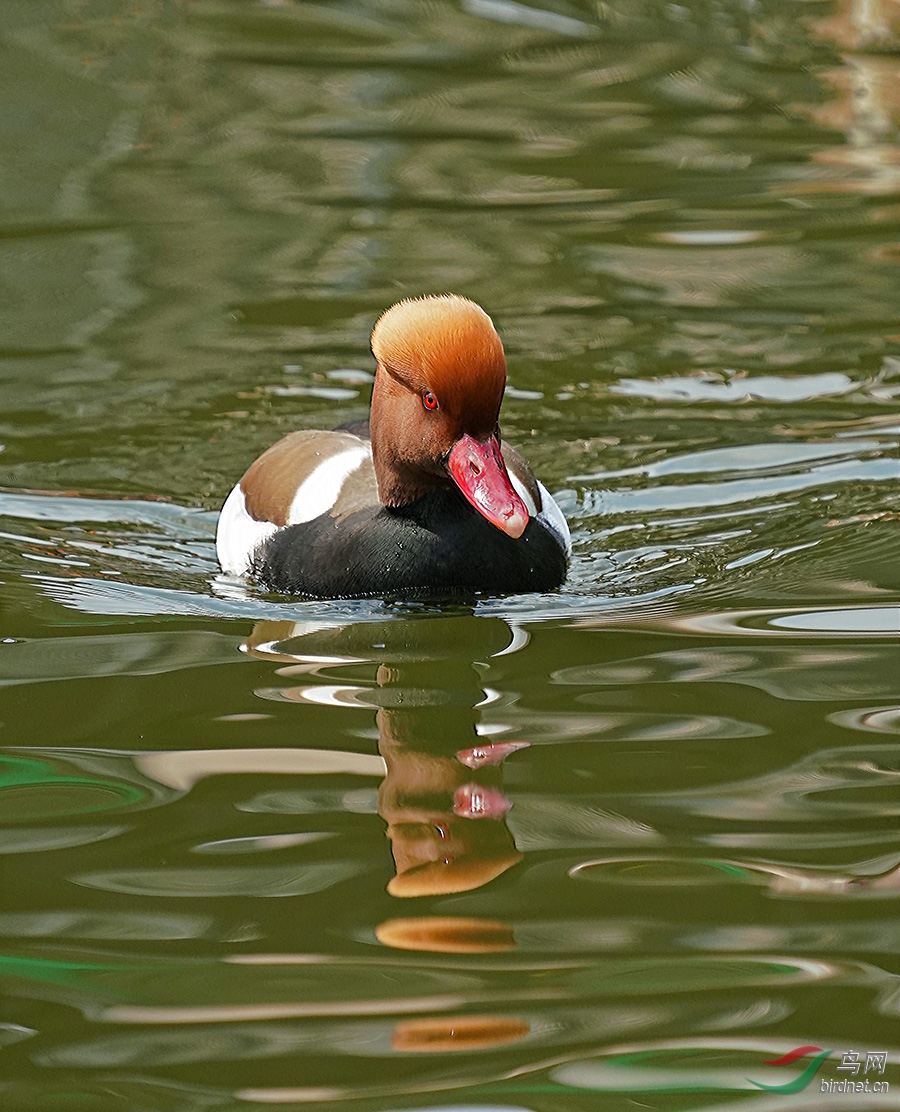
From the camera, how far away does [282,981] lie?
326 cm

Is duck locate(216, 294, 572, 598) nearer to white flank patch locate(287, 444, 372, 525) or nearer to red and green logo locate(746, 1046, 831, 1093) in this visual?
white flank patch locate(287, 444, 372, 525)

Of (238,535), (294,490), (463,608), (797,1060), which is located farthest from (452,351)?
(797,1060)

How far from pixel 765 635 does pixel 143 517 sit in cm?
307

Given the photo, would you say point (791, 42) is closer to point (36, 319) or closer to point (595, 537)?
point (36, 319)

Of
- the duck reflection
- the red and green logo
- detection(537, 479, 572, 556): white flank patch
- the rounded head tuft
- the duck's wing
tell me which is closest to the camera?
the red and green logo

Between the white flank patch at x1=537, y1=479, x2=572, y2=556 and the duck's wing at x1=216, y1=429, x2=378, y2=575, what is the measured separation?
0.64 meters

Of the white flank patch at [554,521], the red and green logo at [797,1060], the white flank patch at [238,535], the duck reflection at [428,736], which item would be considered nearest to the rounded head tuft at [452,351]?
the duck reflection at [428,736]

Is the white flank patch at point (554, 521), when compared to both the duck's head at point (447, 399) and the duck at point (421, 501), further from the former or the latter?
the duck's head at point (447, 399)

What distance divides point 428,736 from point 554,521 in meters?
2.09

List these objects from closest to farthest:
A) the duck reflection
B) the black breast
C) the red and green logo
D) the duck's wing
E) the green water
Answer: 1. the red and green logo
2. the green water
3. the duck reflection
4. the black breast
5. the duck's wing

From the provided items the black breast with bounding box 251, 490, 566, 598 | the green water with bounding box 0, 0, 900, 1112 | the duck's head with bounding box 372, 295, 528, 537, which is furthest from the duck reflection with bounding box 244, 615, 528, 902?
the duck's head with bounding box 372, 295, 528, 537

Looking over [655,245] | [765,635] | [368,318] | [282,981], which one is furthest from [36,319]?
[282,981]

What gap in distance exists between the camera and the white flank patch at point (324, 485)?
21.4 ft

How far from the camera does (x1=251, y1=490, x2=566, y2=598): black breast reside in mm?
5852
